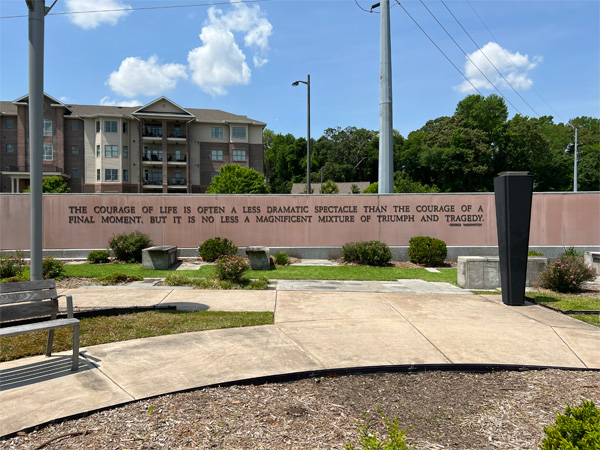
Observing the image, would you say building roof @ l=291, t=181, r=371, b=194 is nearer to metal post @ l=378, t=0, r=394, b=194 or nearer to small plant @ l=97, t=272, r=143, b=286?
metal post @ l=378, t=0, r=394, b=194

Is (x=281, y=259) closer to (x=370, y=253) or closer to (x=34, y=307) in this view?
(x=370, y=253)

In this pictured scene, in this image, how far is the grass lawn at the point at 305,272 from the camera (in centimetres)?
1336

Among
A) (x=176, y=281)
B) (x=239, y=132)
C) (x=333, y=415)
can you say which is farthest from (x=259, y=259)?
(x=239, y=132)

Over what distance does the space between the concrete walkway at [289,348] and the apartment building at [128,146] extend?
48.0 meters

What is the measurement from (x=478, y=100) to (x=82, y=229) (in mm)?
74886

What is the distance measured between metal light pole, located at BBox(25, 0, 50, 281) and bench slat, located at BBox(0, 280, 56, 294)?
1.45 m

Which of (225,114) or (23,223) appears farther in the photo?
(225,114)

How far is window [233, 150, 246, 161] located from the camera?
56.2 metres

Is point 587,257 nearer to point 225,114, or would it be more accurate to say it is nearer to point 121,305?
point 121,305

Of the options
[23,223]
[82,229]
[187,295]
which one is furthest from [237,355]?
[23,223]

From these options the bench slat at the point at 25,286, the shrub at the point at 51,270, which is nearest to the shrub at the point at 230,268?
A: the shrub at the point at 51,270

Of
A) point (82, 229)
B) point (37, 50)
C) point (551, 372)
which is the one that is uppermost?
point (37, 50)

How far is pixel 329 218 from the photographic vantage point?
731 inches

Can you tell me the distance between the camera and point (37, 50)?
6668 mm
